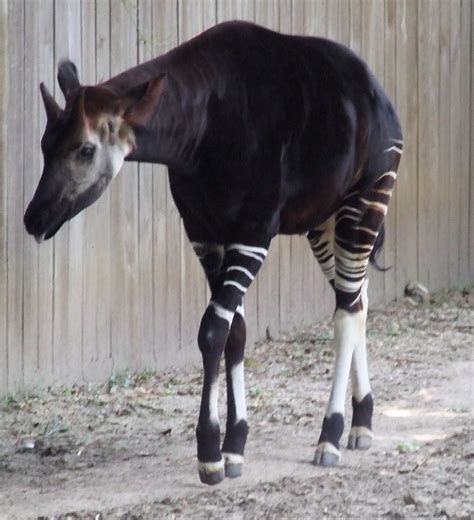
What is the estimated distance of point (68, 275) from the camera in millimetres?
5676

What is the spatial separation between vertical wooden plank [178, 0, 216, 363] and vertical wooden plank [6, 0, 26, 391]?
111cm

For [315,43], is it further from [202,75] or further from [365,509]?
[365,509]

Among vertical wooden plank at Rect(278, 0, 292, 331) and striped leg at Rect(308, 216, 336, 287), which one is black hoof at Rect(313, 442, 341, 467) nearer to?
striped leg at Rect(308, 216, 336, 287)

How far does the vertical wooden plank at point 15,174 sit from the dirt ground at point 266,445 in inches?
15.8

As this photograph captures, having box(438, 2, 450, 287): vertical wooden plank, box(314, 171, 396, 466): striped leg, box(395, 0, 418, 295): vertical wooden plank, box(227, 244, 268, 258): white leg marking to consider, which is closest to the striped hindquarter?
box(314, 171, 396, 466): striped leg

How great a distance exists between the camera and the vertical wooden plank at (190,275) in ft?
20.5

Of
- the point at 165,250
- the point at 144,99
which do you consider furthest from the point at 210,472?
the point at 165,250

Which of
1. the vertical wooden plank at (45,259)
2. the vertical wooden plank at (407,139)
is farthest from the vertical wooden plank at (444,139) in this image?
the vertical wooden plank at (45,259)

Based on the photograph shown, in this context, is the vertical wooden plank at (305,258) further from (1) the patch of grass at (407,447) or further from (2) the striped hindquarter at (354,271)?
(1) the patch of grass at (407,447)

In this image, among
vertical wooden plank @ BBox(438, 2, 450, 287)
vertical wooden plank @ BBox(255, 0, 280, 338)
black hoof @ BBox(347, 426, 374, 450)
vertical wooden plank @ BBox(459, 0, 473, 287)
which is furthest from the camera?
vertical wooden plank @ BBox(459, 0, 473, 287)

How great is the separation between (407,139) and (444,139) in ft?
1.80

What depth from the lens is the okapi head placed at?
12.4 feet

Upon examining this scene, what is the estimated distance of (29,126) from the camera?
214 inches

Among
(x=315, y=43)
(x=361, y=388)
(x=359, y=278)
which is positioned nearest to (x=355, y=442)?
(x=361, y=388)
